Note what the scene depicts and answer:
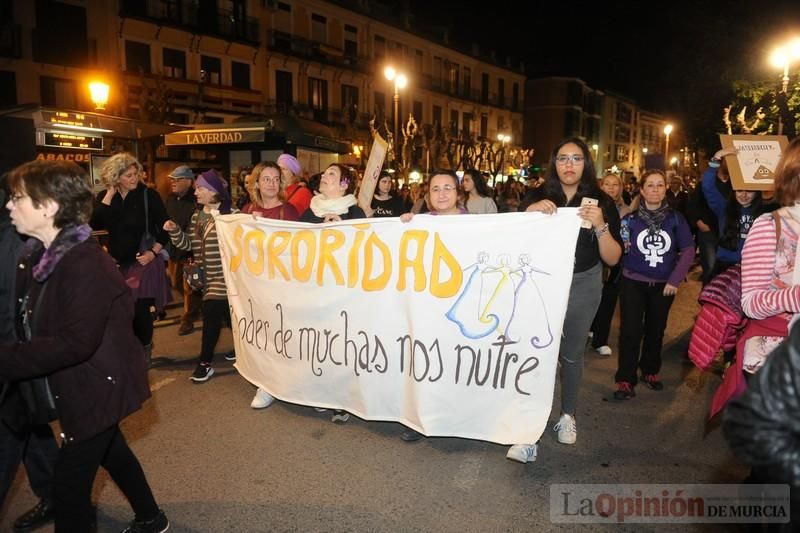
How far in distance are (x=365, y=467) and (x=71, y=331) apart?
1.98 metres

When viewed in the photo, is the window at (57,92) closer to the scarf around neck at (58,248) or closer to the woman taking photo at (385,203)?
the woman taking photo at (385,203)

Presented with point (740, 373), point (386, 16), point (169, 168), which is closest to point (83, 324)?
point (740, 373)

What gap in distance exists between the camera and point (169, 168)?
17406 mm

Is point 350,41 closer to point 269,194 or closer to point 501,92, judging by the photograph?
point 501,92

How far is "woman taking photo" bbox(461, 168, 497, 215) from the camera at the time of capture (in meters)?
7.31

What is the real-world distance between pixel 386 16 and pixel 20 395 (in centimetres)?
3982

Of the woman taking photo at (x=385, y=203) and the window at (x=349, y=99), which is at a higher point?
the window at (x=349, y=99)

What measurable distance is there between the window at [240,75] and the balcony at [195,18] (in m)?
1.19

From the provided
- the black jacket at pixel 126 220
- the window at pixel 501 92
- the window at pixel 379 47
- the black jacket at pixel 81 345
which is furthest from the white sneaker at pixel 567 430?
the window at pixel 501 92

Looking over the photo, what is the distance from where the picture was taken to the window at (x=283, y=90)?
30891 mm

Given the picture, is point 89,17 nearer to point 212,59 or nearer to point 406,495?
point 212,59

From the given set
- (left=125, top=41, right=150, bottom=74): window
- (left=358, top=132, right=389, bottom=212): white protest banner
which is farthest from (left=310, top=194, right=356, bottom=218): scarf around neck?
(left=125, top=41, right=150, bottom=74): window

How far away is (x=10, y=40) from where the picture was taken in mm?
20781

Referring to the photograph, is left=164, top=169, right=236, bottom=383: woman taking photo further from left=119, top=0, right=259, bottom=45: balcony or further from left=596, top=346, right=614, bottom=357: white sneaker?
left=119, top=0, right=259, bottom=45: balcony
